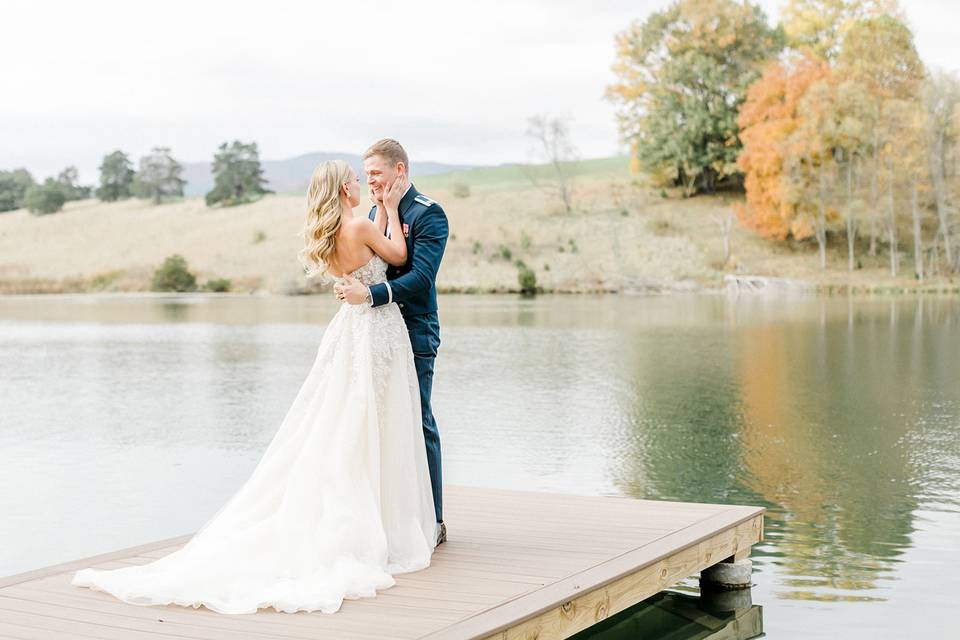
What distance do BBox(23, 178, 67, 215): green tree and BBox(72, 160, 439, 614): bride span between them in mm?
78297

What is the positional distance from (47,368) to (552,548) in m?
17.5

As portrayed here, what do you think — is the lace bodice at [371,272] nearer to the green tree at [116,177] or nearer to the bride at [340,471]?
the bride at [340,471]

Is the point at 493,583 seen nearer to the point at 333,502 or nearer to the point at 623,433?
the point at 333,502

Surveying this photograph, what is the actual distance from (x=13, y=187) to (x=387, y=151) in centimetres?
9122

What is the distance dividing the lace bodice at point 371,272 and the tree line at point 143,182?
224 feet

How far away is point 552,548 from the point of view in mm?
6234

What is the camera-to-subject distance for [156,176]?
82.4 metres

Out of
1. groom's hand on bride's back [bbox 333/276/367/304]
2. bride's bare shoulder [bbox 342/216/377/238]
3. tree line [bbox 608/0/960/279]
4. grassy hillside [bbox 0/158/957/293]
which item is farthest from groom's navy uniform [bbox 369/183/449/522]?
tree line [bbox 608/0/960/279]

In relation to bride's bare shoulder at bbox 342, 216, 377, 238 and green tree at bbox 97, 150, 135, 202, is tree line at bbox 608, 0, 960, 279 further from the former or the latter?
bride's bare shoulder at bbox 342, 216, 377, 238

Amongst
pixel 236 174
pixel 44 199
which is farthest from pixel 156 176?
pixel 236 174

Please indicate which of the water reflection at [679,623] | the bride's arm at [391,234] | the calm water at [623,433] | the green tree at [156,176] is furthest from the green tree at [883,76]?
the green tree at [156,176]

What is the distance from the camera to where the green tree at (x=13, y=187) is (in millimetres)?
87375

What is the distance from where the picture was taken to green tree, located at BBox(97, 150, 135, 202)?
3312 inches

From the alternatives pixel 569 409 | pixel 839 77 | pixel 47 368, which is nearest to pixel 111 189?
pixel 839 77
